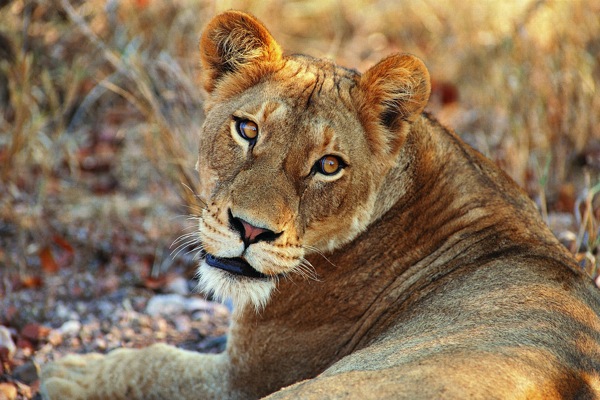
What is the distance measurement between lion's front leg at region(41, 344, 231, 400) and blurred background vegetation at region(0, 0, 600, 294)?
1.33m

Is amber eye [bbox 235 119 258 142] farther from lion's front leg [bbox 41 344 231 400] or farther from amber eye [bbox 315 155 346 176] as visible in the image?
lion's front leg [bbox 41 344 231 400]

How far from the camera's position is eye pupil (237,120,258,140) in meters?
3.76

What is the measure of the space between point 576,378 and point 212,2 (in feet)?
17.0

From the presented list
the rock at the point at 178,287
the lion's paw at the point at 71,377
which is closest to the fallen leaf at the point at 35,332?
the lion's paw at the point at 71,377

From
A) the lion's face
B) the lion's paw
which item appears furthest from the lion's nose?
the lion's paw

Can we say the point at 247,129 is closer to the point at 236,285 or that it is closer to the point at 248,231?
the point at 248,231

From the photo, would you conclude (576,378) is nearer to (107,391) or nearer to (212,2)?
(107,391)

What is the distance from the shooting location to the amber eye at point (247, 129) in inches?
148

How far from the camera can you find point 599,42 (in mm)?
6918

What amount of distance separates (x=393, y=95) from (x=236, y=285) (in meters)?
1.13

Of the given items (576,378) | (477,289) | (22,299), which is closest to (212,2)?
(22,299)

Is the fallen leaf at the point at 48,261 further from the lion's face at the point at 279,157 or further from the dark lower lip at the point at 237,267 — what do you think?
the dark lower lip at the point at 237,267

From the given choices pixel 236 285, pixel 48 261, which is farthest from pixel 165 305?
pixel 236 285

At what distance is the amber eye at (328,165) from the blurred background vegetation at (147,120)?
5.42 feet
